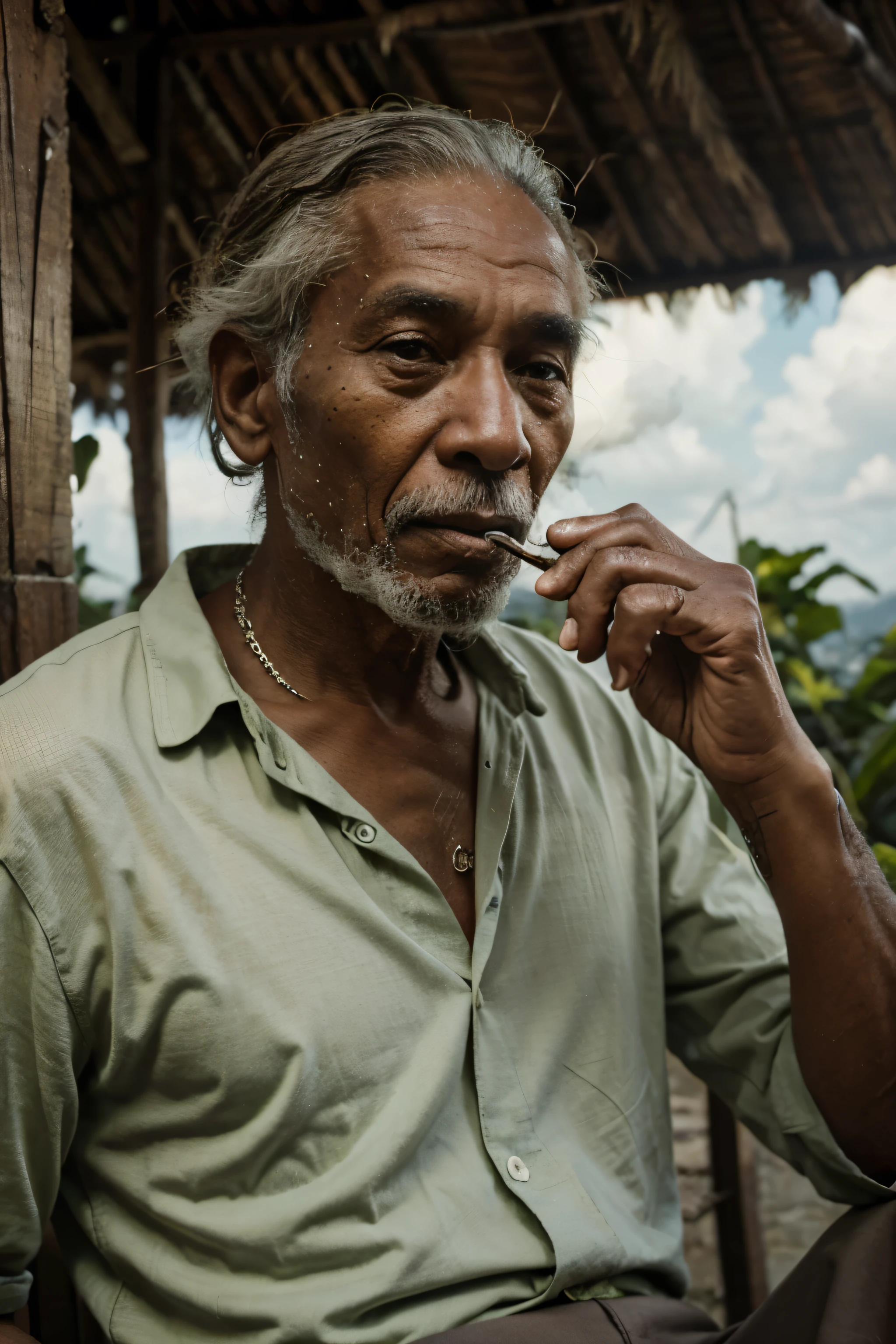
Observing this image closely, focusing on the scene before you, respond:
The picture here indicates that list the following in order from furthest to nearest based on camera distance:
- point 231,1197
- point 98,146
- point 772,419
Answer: point 772,419, point 98,146, point 231,1197

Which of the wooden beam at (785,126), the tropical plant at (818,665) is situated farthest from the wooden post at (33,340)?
the tropical plant at (818,665)

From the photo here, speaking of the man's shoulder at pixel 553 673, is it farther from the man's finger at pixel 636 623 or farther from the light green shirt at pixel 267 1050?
the man's finger at pixel 636 623

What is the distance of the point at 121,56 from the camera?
264 centimetres

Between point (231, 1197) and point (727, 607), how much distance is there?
0.92 meters

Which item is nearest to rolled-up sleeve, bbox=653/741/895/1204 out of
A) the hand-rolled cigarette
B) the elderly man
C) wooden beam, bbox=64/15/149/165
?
the elderly man

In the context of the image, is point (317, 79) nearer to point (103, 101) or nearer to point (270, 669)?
point (103, 101)

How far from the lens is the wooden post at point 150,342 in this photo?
280cm

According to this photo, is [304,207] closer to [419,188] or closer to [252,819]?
[419,188]

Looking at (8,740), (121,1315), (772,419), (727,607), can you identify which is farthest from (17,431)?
(772,419)

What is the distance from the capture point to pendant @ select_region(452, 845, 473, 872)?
1.50 metres

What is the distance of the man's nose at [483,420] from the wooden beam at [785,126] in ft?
6.28

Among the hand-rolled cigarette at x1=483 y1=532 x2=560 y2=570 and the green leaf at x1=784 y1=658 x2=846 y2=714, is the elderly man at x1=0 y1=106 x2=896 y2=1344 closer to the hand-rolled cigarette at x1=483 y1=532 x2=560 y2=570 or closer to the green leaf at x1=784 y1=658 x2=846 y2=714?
the hand-rolled cigarette at x1=483 y1=532 x2=560 y2=570

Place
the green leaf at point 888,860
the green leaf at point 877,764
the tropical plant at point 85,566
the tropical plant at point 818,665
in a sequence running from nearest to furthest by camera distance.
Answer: the tropical plant at point 85,566
the green leaf at point 888,860
the green leaf at point 877,764
the tropical plant at point 818,665

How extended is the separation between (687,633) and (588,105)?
7.43 ft
